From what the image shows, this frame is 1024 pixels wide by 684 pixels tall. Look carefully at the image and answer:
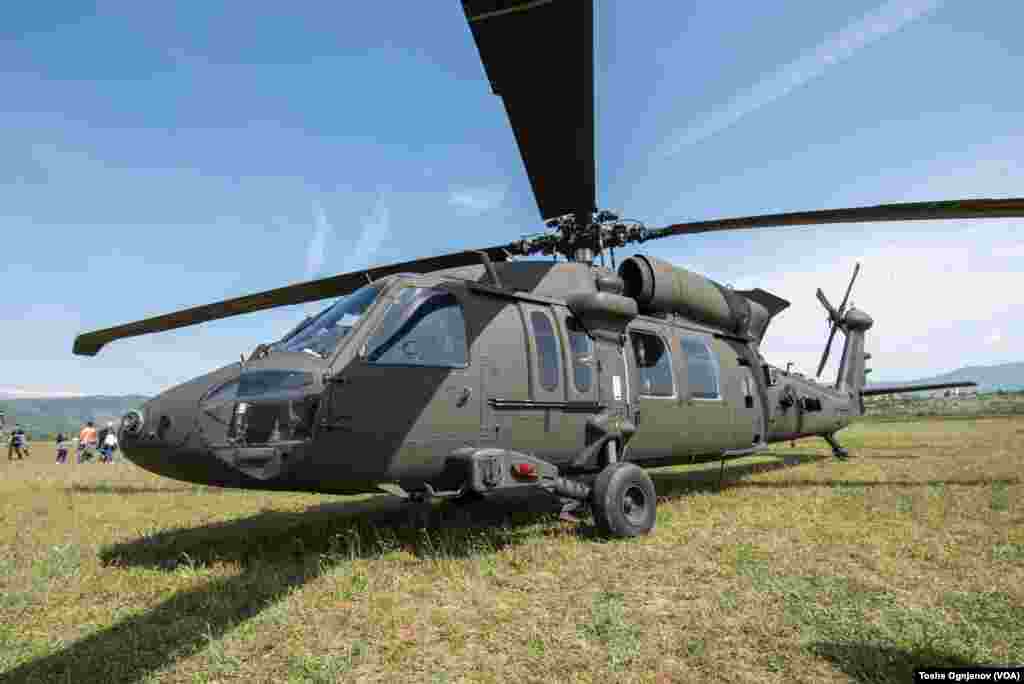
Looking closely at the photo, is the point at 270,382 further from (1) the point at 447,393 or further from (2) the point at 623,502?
(2) the point at 623,502

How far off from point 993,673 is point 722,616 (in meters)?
1.36

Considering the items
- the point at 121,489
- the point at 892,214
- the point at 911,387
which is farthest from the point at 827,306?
the point at 121,489

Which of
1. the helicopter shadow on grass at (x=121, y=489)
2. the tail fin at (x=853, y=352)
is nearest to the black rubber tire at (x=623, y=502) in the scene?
the helicopter shadow on grass at (x=121, y=489)

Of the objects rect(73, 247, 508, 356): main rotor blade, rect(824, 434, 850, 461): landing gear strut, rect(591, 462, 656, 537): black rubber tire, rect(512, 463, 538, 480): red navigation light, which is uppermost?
rect(73, 247, 508, 356): main rotor blade

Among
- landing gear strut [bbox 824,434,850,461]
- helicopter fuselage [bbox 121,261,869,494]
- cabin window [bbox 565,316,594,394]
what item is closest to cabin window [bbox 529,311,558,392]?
helicopter fuselage [bbox 121,261,869,494]

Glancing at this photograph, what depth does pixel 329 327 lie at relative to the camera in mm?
5340

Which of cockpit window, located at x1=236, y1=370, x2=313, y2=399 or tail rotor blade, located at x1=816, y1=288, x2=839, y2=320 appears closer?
cockpit window, located at x1=236, y1=370, x2=313, y2=399

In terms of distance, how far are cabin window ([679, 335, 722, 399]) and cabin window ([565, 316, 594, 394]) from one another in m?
2.01

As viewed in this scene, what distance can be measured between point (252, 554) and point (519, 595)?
2869 mm

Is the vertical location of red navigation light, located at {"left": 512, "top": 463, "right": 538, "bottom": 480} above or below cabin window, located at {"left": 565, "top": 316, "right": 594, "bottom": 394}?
below

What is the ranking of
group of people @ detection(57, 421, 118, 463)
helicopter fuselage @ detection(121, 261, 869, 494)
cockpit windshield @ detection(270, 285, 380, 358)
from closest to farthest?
1. helicopter fuselage @ detection(121, 261, 869, 494)
2. cockpit windshield @ detection(270, 285, 380, 358)
3. group of people @ detection(57, 421, 118, 463)

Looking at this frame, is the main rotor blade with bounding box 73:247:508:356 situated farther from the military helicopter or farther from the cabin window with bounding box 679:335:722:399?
the cabin window with bounding box 679:335:722:399

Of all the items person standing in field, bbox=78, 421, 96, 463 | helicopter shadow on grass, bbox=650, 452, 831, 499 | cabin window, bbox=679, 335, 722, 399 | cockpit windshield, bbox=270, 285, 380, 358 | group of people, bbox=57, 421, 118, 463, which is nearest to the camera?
Answer: cockpit windshield, bbox=270, 285, 380, 358

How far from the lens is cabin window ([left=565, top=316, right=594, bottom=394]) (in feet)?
21.7
